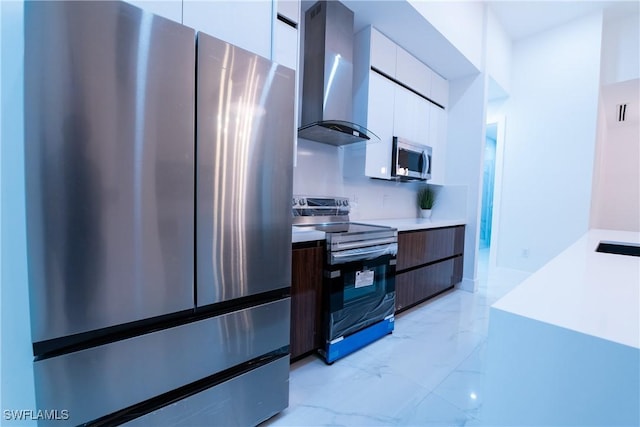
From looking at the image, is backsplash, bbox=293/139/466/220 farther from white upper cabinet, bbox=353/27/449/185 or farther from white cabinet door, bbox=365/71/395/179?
white upper cabinet, bbox=353/27/449/185

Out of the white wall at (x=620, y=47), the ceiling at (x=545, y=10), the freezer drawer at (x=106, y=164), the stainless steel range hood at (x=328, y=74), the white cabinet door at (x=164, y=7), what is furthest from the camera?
the white wall at (x=620, y=47)

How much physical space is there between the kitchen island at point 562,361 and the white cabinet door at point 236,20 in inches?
54.2

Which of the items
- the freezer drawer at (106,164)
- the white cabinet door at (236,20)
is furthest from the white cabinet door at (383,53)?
the freezer drawer at (106,164)

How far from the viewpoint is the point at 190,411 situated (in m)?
0.99

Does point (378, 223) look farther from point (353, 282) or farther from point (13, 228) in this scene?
point (13, 228)

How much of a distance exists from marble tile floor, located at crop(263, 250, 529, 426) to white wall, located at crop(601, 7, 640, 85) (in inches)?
143

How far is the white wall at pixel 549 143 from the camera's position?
3.28 metres

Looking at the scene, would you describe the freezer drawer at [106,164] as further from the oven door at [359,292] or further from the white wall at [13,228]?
the oven door at [359,292]

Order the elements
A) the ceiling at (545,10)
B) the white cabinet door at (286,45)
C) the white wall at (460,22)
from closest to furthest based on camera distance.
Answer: the white cabinet door at (286,45), the white wall at (460,22), the ceiling at (545,10)

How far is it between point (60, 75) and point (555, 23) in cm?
502

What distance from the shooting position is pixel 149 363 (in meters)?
0.91

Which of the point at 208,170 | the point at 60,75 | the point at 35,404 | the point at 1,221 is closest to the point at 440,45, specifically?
the point at 208,170

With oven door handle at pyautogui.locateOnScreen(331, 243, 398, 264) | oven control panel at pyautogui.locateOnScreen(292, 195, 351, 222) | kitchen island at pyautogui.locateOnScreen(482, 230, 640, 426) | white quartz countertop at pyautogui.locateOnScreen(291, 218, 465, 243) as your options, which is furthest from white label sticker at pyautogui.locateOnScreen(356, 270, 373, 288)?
kitchen island at pyautogui.locateOnScreen(482, 230, 640, 426)

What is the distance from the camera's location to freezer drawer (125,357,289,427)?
0.96 m
